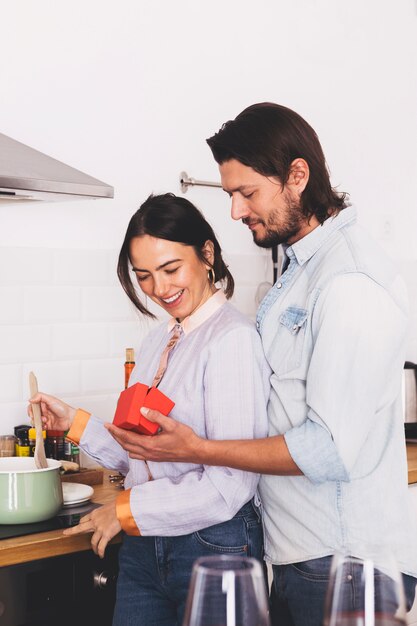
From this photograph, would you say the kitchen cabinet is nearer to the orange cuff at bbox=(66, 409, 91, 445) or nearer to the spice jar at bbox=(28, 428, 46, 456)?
the orange cuff at bbox=(66, 409, 91, 445)

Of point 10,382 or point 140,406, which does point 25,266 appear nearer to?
point 10,382

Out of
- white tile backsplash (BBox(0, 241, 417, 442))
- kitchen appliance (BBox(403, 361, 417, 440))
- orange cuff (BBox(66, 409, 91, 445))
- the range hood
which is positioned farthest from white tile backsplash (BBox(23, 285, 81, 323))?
kitchen appliance (BBox(403, 361, 417, 440))

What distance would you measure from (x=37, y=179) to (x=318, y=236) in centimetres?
68

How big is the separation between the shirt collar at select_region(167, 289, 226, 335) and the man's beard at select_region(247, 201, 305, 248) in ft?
0.58

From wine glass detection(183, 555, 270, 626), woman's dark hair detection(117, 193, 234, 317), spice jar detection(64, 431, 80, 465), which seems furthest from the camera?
spice jar detection(64, 431, 80, 465)

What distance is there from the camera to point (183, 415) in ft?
5.24

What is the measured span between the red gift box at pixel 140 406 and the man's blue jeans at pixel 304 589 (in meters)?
0.38

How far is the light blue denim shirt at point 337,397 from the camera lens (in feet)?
4.58

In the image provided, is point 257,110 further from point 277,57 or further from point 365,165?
point 365,165

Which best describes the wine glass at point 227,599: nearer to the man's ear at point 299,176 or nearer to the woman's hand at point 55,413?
the man's ear at point 299,176

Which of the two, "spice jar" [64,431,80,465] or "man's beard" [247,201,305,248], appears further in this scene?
"spice jar" [64,431,80,465]

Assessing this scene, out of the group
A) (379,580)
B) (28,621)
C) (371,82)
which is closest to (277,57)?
(371,82)

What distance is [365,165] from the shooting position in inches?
124

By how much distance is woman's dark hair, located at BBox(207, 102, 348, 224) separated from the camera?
1572mm
